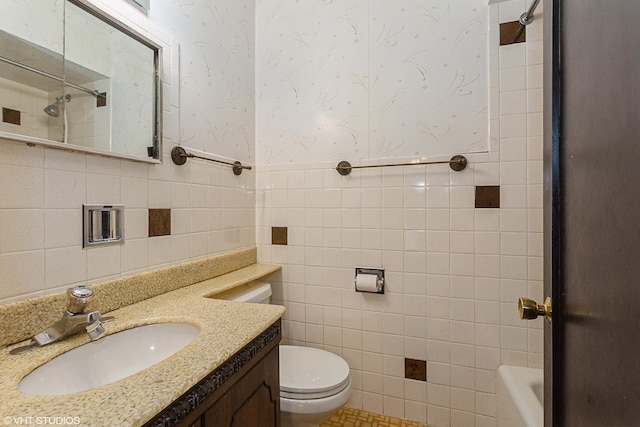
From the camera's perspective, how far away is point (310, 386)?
1.21 m

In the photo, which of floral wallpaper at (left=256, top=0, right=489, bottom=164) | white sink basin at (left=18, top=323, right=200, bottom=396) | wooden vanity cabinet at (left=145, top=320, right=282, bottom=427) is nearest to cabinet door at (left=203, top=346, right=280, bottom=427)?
wooden vanity cabinet at (left=145, top=320, right=282, bottom=427)

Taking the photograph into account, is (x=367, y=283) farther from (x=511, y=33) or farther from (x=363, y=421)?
(x=511, y=33)

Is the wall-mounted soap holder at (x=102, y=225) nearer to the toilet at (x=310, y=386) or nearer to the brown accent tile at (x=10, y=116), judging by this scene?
the brown accent tile at (x=10, y=116)

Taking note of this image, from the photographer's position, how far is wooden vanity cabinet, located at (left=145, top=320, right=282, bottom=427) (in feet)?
1.94

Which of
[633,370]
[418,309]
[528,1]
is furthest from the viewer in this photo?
[418,309]

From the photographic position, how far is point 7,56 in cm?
77

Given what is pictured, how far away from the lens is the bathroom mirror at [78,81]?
0.78m

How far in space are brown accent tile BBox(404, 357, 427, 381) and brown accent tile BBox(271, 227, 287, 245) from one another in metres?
0.93

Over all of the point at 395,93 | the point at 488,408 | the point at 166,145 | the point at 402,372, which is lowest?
the point at 488,408

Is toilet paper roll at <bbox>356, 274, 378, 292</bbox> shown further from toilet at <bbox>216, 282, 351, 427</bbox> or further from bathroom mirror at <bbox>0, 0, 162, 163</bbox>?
bathroom mirror at <bbox>0, 0, 162, 163</bbox>

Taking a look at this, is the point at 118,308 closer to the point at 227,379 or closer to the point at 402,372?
the point at 227,379

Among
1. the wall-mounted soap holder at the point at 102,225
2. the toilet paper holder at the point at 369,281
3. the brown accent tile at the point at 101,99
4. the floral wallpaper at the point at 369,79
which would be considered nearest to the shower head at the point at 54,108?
the brown accent tile at the point at 101,99

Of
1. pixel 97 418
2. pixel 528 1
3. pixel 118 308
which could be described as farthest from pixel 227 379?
pixel 528 1

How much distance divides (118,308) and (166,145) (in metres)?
0.66
